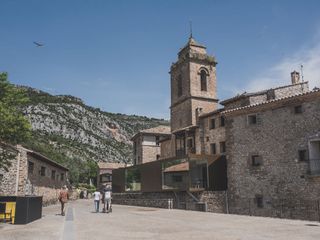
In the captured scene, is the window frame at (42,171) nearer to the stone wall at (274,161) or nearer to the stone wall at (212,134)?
the stone wall at (212,134)

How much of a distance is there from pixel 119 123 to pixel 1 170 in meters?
A: 122

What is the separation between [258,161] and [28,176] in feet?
62.7

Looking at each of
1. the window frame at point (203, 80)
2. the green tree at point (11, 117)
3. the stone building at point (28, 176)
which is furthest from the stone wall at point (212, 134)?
the green tree at point (11, 117)

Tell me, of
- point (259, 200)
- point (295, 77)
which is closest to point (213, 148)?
point (295, 77)

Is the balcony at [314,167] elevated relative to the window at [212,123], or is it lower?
lower

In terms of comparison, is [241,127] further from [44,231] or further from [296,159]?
[44,231]

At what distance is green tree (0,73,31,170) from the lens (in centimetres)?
1886

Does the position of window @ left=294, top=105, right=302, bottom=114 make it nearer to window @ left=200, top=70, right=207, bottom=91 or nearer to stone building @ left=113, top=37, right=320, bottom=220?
stone building @ left=113, top=37, right=320, bottom=220

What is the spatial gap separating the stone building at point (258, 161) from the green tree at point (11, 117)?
15.6 meters

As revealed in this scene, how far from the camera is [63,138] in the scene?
106562 millimetres

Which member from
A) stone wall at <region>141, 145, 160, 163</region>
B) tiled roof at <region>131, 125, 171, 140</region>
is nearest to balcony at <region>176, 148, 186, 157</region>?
stone wall at <region>141, 145, 160, 163</region>

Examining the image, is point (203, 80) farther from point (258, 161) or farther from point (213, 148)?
point (258, 161)

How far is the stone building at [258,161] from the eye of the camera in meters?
25.2

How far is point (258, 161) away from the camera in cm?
2838
